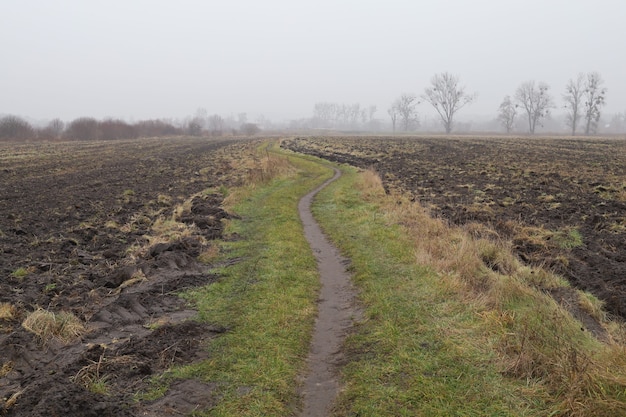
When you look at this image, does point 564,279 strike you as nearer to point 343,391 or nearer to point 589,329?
point 589,329

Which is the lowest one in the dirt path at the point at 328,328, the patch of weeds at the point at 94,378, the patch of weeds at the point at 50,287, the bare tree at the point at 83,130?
the dirt path at the point at 328,328

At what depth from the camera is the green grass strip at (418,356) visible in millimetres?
5359

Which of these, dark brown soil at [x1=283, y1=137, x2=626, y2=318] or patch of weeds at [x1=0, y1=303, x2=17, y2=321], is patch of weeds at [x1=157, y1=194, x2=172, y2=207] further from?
patch of weeds at [x1=0, y1=303, x2=17, y2=321]

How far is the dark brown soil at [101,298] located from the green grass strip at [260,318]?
1.13ft

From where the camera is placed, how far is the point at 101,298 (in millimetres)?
8703

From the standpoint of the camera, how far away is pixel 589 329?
784 cm

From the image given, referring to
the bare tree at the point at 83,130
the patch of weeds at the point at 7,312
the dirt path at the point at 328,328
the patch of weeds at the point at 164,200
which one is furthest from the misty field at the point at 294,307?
the bare tree at the point at 83,130

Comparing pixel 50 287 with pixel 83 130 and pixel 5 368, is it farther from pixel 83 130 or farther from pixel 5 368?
pixel 83 130

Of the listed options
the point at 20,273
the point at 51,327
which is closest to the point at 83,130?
the point at 20,273

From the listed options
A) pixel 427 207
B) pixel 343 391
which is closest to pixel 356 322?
pixel 343 391

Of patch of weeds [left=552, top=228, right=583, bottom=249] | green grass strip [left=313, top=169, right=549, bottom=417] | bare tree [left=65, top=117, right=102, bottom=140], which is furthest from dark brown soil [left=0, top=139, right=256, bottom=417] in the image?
bare tree [left=65, top=117, right=102, bottom=140]

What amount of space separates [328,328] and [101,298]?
466 cm

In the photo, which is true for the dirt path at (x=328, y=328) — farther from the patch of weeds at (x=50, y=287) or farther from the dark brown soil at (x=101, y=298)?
the patch of weeds at (x=50, y=287)

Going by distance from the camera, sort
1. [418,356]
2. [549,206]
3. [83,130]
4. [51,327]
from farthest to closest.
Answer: [83,130] < [549,206] < [51,327] < [418,356]
